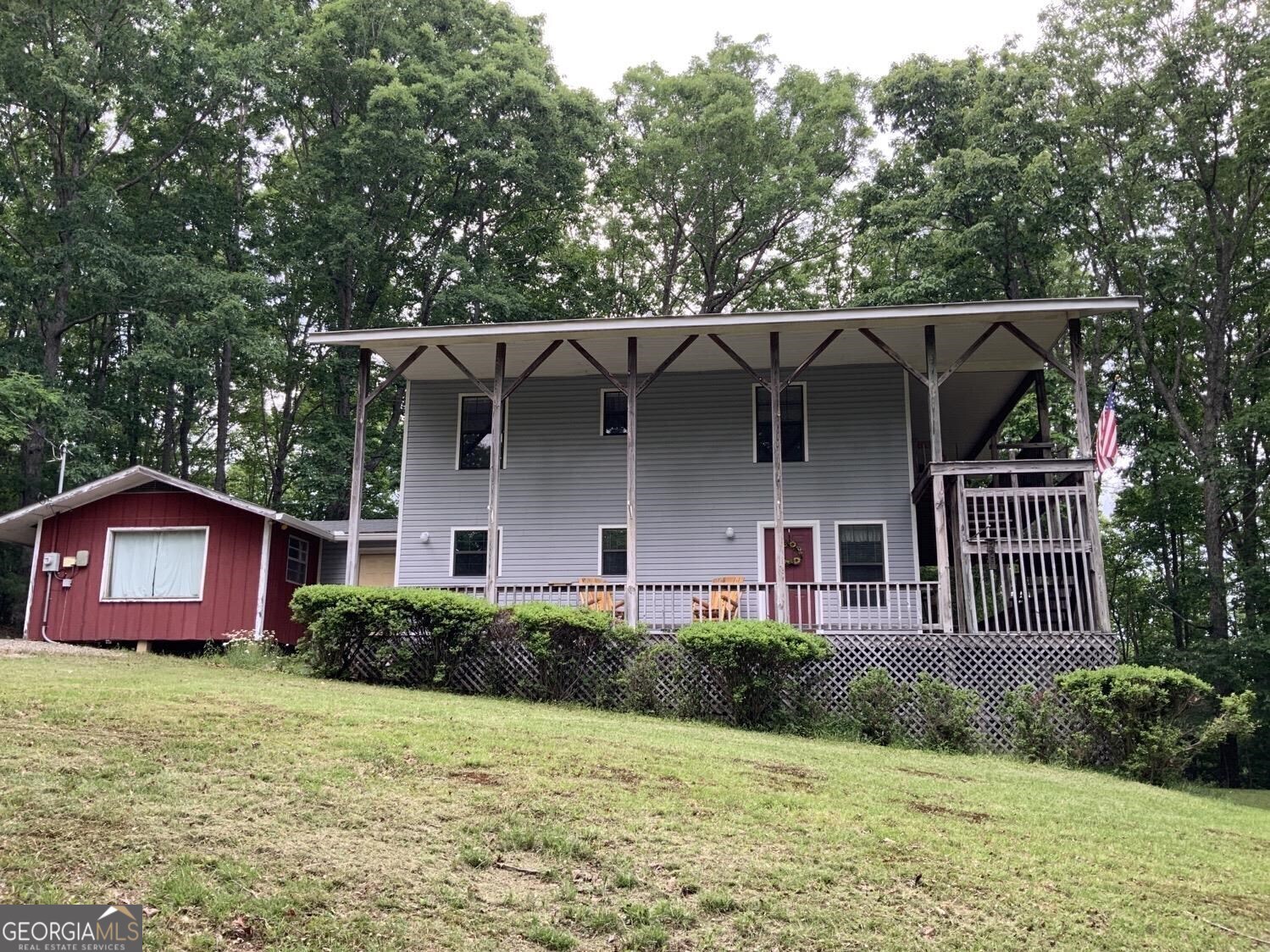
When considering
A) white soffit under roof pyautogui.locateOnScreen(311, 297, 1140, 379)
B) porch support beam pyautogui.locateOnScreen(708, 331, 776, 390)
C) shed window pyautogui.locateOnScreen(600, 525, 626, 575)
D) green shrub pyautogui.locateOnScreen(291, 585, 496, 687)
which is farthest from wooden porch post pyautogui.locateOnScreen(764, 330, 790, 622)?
green shrub pyautogui.locateOnScreen(291, 585, 496, 687)

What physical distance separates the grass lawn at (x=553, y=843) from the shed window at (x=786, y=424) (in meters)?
8.62

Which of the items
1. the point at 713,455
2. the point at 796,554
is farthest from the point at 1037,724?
the point at 713,455

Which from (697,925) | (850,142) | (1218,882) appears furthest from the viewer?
(850,142)

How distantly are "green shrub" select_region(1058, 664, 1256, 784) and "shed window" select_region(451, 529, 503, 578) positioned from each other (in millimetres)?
10042

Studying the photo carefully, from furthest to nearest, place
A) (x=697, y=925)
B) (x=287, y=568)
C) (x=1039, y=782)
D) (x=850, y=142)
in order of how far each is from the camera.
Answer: (x=850, y=142) < (x=287, y=568) < (x=1039, y=782) < (x=697, y=925)

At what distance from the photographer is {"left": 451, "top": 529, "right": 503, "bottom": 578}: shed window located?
58.8ft

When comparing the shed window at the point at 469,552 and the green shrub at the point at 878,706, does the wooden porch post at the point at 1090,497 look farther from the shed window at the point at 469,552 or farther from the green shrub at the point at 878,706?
the shed window at the point at 469,552

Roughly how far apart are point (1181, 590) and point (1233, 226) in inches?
316

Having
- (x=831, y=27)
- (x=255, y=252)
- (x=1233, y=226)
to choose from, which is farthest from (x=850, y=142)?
(x=255, y=252)

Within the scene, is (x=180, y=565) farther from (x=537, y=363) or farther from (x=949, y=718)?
(x=949, y=718)

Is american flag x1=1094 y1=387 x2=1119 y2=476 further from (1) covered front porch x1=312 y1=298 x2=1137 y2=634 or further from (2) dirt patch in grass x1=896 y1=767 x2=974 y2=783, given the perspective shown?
(2) dirt patch in grass x1=896 y1=767 x2=974 y2=783

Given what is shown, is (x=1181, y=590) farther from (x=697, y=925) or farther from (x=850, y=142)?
(x=697, y=925)

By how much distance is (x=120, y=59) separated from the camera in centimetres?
2369

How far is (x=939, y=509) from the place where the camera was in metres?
14.0
